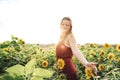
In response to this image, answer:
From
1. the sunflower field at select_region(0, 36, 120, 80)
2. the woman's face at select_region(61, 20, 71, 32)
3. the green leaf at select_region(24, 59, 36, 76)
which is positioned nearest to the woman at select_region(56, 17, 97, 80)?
the woman's face at select_region(61, 20, 71, 32)

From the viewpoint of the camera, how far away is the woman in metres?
5.71

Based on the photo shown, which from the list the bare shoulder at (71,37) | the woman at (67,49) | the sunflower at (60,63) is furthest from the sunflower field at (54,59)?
the bare shoulder at (71,37)

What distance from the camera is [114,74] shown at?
5199 mm

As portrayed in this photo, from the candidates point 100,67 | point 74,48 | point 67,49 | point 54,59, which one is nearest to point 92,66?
point 100,67

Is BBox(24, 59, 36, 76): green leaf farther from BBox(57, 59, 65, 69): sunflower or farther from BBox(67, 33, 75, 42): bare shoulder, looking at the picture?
BBox(67, 33, 75, 42): bare shoulder

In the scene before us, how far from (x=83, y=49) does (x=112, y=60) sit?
1276 millimetres

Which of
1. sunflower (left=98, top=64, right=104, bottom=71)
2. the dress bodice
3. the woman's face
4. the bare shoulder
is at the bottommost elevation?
sunflower (left=98, top=64, right=104, bottom=71)

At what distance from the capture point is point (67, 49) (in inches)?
232

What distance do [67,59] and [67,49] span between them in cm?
17

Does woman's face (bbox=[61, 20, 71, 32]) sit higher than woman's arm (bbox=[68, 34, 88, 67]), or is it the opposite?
woman's face (bbox=[61, 20, 71, 32])

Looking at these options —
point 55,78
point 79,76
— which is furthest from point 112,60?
point 55,78

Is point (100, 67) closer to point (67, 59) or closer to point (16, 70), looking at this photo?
point (67, 59)

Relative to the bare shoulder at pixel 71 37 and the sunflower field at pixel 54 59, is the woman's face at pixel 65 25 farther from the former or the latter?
the sunflower field at pixel 54 59

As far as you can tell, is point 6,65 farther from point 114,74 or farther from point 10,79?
point 10,79
